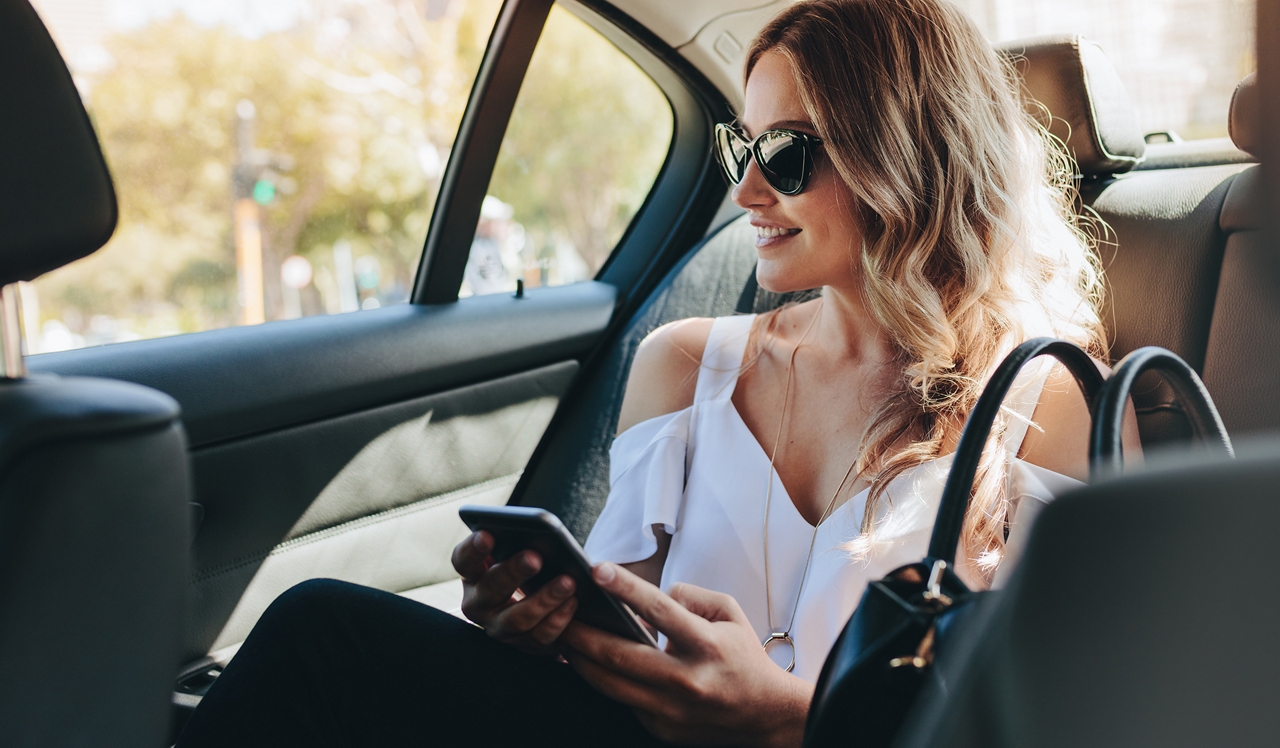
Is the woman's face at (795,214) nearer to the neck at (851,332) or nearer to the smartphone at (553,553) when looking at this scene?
the neck at (851,332)

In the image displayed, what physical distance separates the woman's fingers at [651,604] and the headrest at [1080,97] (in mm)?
1112

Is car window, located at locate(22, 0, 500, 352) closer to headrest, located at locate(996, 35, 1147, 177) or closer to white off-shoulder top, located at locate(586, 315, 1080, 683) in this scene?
white off-shoulder top, located at locate(586, 315, 1080, 683)

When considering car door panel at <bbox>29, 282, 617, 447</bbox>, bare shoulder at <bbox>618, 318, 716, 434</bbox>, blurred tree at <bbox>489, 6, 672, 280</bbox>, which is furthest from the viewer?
blurred tree at <bbox>489, 6, 672, 280</bbox>

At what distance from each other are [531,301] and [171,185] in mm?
3824

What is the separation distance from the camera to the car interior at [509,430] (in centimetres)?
39

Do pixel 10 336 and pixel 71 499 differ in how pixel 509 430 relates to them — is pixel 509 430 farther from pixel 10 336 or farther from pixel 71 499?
pixel 71 499

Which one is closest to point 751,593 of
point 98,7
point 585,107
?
point 98,7

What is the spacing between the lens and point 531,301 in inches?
87.7

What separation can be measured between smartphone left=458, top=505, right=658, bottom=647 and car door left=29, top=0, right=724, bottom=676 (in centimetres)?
76

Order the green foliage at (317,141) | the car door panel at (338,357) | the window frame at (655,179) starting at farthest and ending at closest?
the green foliage at (317,141)
the window frame at (655,179)
the car door panel at (338,357)

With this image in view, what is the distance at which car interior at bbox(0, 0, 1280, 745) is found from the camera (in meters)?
0.39

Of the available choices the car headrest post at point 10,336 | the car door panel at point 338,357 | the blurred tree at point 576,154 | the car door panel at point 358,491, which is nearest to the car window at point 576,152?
the blurred tree at point 576,154

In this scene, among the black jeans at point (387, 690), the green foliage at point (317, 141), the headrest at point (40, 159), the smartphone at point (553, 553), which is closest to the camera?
the headrest at point (40, 159)

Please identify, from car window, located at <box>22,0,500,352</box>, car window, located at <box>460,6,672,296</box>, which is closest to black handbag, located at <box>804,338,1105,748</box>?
car window, located at <box>460,6,672,296</box>
